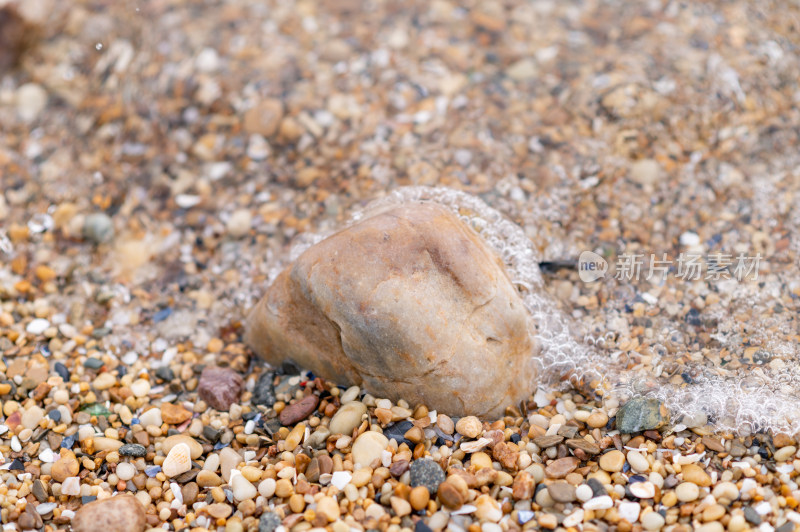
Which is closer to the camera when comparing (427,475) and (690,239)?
(427,475)

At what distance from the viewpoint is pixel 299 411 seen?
122 inches

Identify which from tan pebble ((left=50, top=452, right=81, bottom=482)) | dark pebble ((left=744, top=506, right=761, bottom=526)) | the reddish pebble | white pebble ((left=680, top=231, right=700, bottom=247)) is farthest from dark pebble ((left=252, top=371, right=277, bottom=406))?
white pebble ((left=680, top=231, right=700, bottom=247))

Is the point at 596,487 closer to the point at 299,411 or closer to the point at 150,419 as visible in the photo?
the point at 299,411

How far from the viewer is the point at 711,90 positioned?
13.7 feet

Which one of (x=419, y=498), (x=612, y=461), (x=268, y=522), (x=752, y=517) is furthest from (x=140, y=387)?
(x=752, y=517)

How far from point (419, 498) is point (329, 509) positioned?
0.34 m

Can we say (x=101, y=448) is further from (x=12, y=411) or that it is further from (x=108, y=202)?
(x=108, y=202)

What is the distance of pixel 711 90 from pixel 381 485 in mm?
3095

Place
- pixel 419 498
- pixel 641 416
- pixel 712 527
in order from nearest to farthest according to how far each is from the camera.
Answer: pixel 712 527
pixel 419 498
pixel 641 416

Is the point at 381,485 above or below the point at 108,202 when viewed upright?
below

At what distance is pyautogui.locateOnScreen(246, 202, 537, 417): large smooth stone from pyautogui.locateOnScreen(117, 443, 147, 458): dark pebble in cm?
81

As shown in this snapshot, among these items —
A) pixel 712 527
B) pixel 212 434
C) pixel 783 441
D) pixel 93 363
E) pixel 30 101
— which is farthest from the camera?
pixel 30 101

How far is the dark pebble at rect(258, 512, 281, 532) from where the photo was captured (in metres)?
2.62

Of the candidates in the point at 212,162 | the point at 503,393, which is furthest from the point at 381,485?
the point at 212,162
